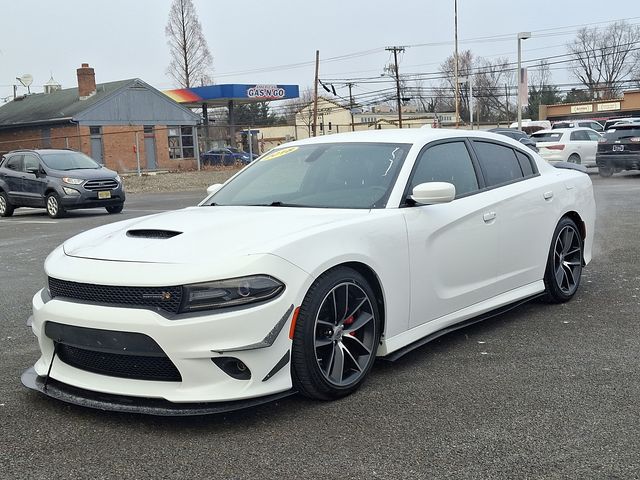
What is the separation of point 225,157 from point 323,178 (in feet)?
127

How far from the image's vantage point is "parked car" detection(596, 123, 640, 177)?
68.0 ft

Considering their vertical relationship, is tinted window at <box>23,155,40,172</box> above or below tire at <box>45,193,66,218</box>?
above

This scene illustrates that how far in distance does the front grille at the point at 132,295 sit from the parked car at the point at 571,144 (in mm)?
21173

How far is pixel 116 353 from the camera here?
11.6 ft

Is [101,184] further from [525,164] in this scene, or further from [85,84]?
[85,84]

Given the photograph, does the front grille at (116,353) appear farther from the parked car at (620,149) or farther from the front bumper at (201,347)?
the parked car at (620,149)

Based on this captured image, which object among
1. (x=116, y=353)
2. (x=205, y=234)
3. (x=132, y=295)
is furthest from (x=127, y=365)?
(x=205, y=234)

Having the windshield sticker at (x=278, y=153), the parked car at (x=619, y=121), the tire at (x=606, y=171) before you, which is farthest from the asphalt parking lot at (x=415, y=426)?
the parked car at (x=619, y=121)

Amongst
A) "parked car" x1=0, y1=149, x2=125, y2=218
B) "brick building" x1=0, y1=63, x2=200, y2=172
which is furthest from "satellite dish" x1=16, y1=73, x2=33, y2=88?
"parked car" x1=0, y1=149, x2=125, y2=218

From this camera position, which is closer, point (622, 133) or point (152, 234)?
point (152, 234)

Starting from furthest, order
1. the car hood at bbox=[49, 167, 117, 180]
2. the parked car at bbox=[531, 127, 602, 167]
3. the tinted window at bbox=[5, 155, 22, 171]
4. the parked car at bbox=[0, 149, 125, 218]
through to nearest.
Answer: the parked car at bbox=[531, 127, 602, 167] → the tinted window at bbox=[5, 155, 22, 171] → the car hood at bbox=[49, 167, 117, 180] → the parked car at bbox=[0, 149, 125, 218]

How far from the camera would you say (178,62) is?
2500 inches

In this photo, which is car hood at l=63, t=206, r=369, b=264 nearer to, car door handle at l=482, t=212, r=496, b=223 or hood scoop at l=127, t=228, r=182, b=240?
hood scoop at l=127, t=228, r=182, b=240

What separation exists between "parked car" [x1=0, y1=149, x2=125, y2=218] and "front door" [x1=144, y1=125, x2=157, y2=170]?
23.6m
